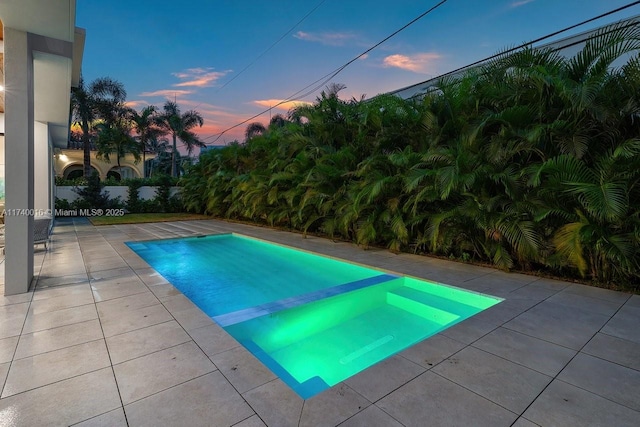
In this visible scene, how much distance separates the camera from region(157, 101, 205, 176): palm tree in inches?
891

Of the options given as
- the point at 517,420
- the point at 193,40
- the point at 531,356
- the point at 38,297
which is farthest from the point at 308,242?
the point at 193,40

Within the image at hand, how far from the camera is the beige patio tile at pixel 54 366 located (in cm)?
199

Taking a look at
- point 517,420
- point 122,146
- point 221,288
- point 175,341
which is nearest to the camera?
point 517,420

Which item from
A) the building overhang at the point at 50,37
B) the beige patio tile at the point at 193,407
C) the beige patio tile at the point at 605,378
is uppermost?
the building overhang at the point at 50,37

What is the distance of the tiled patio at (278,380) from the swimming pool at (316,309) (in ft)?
1.52

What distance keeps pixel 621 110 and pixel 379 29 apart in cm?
591

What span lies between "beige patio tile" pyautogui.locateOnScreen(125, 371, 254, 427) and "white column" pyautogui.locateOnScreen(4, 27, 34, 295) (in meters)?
3.20

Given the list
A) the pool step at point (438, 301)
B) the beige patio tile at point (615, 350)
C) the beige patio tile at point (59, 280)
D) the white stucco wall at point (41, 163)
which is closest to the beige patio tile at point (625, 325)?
the beige patio tile at point (615, 350)

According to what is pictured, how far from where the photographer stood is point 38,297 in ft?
11.9

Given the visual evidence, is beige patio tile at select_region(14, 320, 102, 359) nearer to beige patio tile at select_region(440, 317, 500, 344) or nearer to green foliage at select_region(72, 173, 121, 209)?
beige patio tile at select_region(440, 317, 500, 344)

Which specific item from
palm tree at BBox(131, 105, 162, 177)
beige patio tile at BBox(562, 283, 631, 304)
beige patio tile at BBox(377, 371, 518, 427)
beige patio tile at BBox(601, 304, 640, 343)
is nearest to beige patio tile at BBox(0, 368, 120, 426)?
beige patio tile at BBox(377, 371, 518, 427)

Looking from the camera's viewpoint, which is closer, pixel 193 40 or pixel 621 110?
pixel 621 110

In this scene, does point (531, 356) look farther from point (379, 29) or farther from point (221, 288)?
point (379, 29)

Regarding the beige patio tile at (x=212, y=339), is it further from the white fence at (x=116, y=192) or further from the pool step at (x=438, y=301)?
the white fence at (x=116, y=192)
